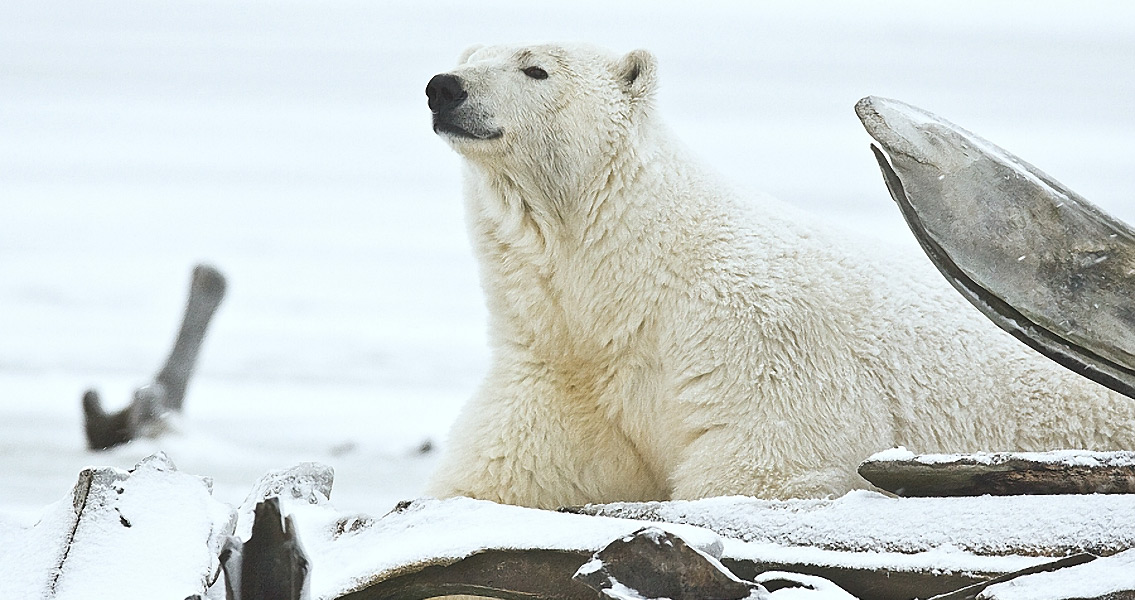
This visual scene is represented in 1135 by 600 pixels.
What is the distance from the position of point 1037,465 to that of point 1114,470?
0.21ft

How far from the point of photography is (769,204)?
2131 millimetres

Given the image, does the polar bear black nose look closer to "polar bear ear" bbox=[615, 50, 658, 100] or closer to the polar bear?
the polar bear

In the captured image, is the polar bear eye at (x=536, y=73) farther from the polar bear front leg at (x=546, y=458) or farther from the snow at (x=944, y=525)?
the snow at (x=944, y=525)

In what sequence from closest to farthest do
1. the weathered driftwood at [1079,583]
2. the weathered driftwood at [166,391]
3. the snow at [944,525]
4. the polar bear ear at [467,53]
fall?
1. the weathered driftwood at [1079,583]
2. the snow at [944,525]
3. the polar bear ear at [467,53]
4. the weathered driftwood at [166,391]

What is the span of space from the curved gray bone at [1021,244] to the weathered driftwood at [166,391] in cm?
310

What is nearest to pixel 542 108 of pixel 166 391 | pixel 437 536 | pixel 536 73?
pixel 536 73

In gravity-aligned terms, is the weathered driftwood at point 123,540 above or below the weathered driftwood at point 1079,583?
above

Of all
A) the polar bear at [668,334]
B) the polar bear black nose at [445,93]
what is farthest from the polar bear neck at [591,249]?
the polar bear black nose at [445,93]

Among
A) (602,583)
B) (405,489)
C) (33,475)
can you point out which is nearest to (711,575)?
(602,583)

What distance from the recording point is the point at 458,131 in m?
1.98

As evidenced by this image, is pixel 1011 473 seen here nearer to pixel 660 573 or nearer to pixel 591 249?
pixel 660 573

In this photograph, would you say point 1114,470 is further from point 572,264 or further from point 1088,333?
point 572,264

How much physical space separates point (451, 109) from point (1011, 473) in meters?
1.23

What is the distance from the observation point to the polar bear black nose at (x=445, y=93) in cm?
196
